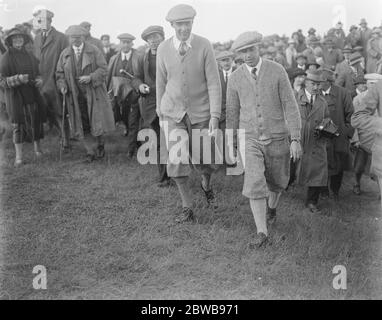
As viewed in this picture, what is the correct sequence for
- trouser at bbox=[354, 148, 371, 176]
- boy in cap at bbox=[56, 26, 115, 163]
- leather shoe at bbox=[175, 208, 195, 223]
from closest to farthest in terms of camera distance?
1. leather shoe at bbox=[175, 208, 195, 223]
2. trouser at bbox=[354, 148, 371, 176]
3. boy in cap at bbox=[56, 26, 115, 163]

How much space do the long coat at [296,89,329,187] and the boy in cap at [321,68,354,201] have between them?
1.49 feet

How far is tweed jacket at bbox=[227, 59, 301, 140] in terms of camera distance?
5.23 meters

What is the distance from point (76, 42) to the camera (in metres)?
8.25

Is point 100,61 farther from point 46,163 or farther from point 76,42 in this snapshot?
point 46,163

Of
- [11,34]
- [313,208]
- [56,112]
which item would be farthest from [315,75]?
[11,34]

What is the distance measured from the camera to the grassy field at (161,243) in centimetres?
440

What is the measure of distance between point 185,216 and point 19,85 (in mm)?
3769

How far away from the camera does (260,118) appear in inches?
207

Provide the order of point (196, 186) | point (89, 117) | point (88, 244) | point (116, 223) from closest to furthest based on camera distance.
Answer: point (88, 244) < point (116, 223) < point (196, 186) < point (89, 117)

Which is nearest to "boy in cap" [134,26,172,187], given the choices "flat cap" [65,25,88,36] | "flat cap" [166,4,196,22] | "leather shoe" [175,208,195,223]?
"flat cap" [65,25,88,36]

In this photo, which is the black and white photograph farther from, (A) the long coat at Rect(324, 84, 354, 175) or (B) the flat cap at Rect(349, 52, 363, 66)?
(B) the flat cap at Rect(349, 52, 363, 66)

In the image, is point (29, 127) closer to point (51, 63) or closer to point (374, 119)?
point (51, 63)
